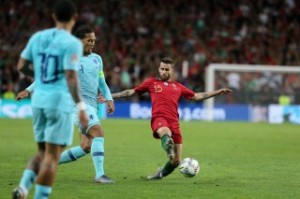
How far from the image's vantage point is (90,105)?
37.1 ft

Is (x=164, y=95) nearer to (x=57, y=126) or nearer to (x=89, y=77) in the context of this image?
(x=89, y=77)

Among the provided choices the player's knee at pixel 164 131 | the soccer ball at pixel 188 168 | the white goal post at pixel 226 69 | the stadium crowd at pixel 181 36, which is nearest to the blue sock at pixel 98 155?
the player's knee at pixel 164 131

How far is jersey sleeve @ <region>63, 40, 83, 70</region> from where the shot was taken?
7781 millimetres

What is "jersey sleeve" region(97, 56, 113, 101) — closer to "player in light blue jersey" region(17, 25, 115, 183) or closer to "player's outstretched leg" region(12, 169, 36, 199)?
"player in light blue jersey" region(17, 25, 115, 183)

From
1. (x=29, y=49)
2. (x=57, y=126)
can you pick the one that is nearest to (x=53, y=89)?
(x=57, y=126)

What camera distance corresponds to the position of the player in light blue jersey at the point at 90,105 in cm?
1103

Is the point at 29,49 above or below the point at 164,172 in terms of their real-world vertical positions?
above

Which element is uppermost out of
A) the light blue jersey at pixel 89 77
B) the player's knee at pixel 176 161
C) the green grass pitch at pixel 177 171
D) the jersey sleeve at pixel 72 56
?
the jersey sleeve at pixel 72 56

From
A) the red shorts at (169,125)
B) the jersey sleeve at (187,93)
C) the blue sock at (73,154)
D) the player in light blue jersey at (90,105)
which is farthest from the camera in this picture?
the jersey sleeve at (187,93)

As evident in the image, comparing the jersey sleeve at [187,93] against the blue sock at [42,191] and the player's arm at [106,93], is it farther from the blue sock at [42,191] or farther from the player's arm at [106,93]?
the blue sock at [42,191]

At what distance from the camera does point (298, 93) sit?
32.9 metres

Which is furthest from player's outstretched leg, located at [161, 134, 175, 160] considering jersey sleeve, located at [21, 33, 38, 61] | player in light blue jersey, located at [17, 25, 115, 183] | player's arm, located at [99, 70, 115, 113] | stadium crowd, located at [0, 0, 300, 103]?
stadium crowd, located at [0, 0, 300, 103]

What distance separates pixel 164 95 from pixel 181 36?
2447 centimetres

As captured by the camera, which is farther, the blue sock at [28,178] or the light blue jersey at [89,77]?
the light blue jersey at [89,77]
